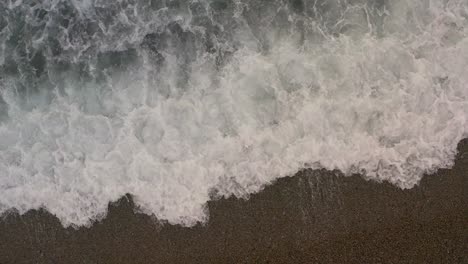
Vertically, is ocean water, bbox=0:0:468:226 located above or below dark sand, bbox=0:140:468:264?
above

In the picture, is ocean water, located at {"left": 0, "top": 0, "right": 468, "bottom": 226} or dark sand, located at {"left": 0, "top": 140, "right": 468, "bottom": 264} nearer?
dark sand, located at {"left": 0, "top": 140, "right": 468, "bottom": 264}

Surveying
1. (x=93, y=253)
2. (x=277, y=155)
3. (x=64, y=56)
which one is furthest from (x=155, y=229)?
(x=64, y=56)

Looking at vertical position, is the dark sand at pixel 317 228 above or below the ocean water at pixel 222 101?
below

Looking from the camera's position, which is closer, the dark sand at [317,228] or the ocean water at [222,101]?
the dark sand at [317,228]

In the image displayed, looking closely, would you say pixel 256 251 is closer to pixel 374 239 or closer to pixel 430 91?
pixel 374 239
